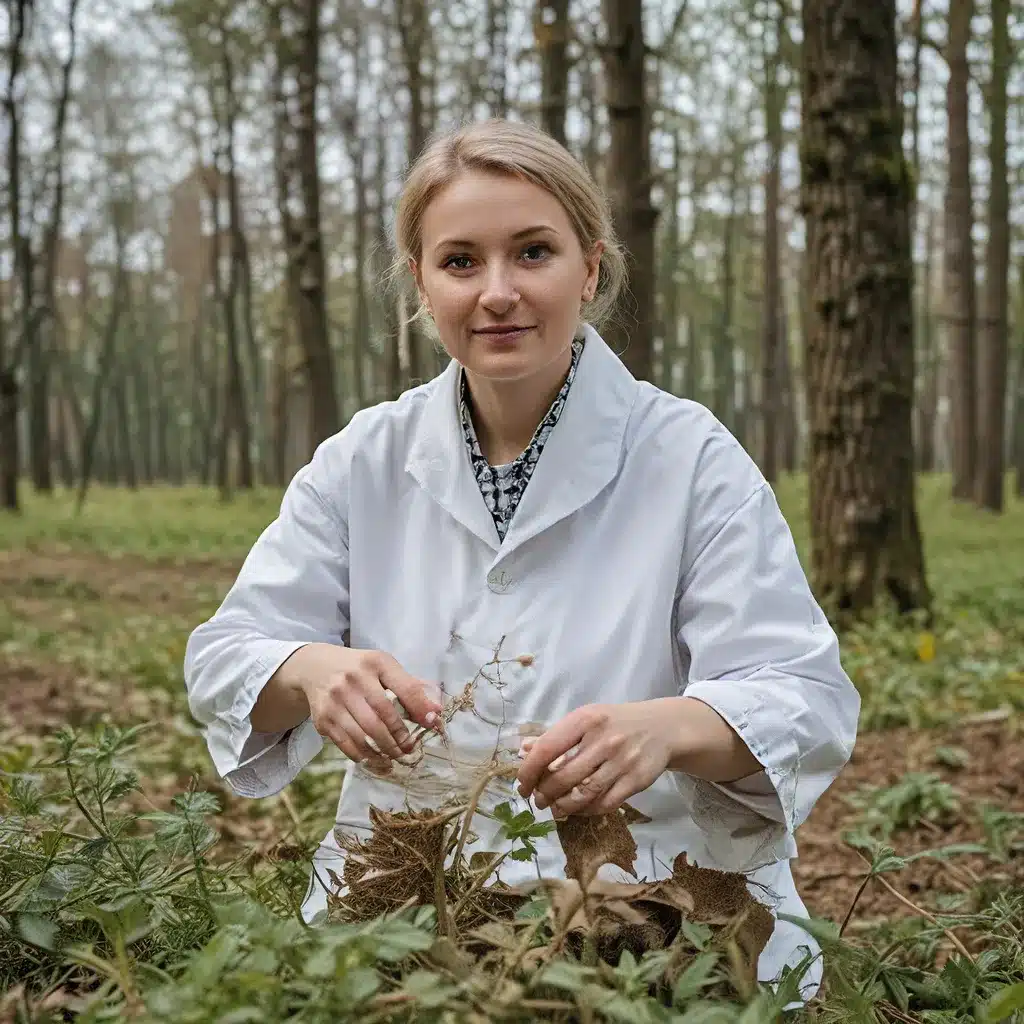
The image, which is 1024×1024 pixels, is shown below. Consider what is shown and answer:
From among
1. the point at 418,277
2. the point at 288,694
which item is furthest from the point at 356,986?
the point at 418,277

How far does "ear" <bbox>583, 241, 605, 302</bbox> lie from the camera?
207 cm

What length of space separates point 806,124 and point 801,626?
15.9ft

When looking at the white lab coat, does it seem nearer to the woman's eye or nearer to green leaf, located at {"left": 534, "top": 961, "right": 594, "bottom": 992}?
the woman's eye

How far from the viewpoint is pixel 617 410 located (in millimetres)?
2021

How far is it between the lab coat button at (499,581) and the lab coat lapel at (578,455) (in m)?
0.04

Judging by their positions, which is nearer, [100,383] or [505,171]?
[505,171]

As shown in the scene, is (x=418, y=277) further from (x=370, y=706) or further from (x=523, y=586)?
(x=370, y=706)

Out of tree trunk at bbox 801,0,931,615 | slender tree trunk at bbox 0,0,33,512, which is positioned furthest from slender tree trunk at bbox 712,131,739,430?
tree trunk at bbox 801,0,931,615

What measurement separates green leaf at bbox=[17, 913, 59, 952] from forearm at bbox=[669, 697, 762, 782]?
836 mm

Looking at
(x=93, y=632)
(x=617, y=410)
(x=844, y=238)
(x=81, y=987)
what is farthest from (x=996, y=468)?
(x=81, y=987)

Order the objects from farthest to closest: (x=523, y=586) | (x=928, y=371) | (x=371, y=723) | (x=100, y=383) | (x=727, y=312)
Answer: (x=928, y=371) → (x=727, y=312) → (x=100, y=383) → (x=523, y=586) → (x=371, y=723)

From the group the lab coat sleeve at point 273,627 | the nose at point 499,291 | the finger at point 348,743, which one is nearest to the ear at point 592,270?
the nose at point 499,291

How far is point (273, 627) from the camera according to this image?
1.98m

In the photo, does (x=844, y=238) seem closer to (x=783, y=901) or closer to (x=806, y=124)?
(x=806, y=124)
